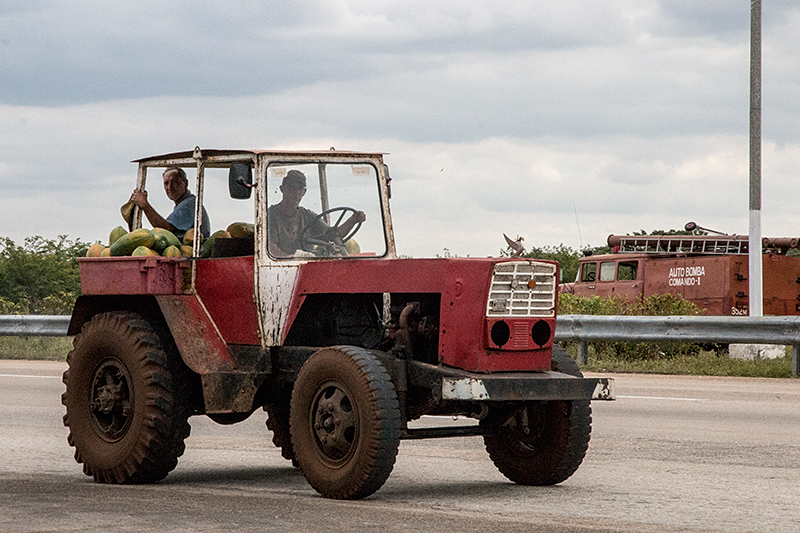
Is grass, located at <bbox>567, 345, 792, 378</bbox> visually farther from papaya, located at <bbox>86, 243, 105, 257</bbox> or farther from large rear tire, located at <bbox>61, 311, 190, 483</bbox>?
large rear tire, located at <bbox>61, 311, 190, 483</bbox>

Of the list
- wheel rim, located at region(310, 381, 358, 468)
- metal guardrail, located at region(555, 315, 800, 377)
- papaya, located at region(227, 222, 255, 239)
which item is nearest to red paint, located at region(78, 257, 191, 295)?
papaya, located at region(227, 222, 255, 239)

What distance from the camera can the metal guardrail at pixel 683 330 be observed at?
17359 millimetres

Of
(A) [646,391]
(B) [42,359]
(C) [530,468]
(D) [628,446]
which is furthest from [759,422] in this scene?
(B) [42,359]

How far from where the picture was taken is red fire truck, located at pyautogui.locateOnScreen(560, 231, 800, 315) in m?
23.6

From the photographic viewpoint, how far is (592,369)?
61.9ft

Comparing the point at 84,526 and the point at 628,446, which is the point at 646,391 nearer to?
the point at 628,446

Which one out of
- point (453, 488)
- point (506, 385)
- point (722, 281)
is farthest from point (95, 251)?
point (722, 281)

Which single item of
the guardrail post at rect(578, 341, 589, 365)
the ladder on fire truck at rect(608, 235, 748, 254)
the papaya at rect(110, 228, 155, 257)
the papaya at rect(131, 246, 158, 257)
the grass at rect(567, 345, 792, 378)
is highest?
the ladder on fire truck at rect(608, 235, 748, 254)

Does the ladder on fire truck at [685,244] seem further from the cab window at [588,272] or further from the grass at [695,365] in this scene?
the grass at [695,365]

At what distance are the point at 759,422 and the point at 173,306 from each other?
6.17m

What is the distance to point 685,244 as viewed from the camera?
2498 centimetres

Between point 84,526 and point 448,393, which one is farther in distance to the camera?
point 448,393

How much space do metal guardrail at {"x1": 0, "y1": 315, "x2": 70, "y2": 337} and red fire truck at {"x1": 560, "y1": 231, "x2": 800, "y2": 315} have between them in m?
10.5

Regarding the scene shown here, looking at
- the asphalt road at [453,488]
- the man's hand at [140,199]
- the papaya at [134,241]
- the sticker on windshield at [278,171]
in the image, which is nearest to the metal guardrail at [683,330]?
the asphalt road at [453,488]
